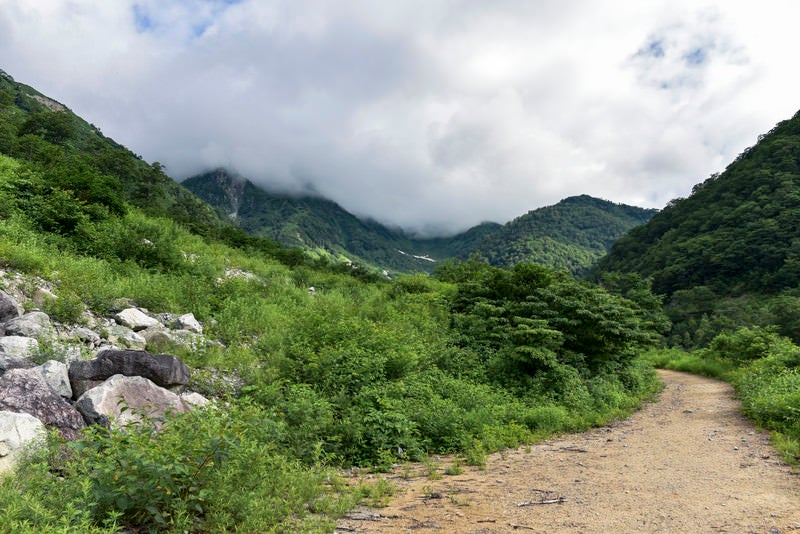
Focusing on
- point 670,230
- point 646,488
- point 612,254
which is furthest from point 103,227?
point 612,254

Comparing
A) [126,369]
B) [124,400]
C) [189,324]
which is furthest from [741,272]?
[124,400]

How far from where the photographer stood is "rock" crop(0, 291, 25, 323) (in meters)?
7.79

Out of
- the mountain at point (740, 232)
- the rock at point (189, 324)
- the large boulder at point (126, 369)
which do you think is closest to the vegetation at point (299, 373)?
the rock at point (189, 324)

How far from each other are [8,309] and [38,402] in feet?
13.2

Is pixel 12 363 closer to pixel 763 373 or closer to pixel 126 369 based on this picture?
pixel 126 369

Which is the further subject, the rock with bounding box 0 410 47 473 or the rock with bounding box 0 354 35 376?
the rock with bounding box 0 354 35 376

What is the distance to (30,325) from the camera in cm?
751

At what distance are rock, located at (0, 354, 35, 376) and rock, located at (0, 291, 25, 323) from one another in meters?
1.97

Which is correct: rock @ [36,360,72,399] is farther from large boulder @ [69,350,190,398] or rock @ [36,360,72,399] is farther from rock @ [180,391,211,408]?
rock @ [180,391,211,408]

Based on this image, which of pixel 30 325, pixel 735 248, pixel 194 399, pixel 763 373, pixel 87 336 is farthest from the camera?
pixel 735 248

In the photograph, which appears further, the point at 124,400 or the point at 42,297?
the point at 42,297

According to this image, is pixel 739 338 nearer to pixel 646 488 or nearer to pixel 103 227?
pixel 646 488

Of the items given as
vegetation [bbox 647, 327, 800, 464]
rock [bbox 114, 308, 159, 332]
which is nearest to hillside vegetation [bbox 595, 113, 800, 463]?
vegetation [bbox 647, 327, 800, 464]

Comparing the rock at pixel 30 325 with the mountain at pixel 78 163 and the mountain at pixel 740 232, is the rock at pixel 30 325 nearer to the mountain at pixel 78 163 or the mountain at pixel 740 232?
the mountain at pixel 78 163
